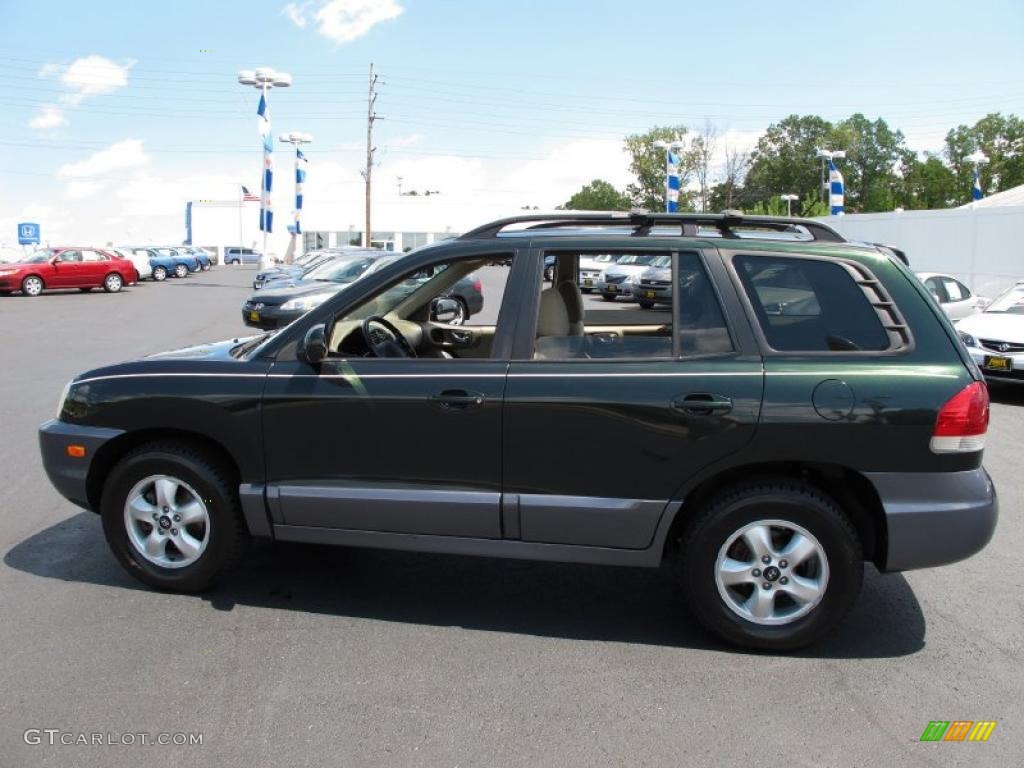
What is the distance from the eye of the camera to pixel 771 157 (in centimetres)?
10938

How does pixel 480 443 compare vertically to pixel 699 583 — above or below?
above

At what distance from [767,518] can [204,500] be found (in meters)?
2.63

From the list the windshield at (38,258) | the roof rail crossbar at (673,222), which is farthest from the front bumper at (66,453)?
the windshield at (38,258)

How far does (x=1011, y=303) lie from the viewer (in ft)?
40.9

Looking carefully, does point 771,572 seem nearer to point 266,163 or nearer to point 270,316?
point 270,316

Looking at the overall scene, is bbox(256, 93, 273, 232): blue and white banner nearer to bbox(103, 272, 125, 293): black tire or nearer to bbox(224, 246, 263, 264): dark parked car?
bbox(103, 272, 125, 293): black tire

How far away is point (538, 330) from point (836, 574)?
1682 mm

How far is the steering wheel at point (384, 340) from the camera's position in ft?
14.9

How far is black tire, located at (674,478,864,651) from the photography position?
3.81m

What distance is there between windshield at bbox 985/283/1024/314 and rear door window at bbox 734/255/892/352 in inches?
382

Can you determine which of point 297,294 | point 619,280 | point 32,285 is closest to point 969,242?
point 619,280

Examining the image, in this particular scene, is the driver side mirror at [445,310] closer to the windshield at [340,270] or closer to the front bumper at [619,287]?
the windshield at [340,270]

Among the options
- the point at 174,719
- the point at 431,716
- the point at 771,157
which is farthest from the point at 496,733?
the point at 771,157

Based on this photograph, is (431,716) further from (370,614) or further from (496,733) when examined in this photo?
(370,614)
